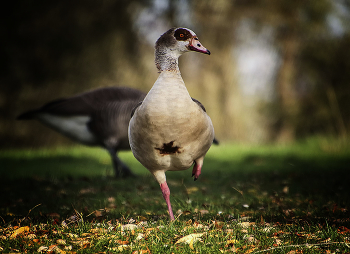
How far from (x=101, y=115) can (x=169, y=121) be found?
14.5 feet

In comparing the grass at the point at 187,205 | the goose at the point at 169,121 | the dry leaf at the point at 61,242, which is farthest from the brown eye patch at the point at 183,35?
the dry leaf at the point at 61,242

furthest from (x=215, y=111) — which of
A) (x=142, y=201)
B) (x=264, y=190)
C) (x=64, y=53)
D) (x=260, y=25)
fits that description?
(x=142, y=201)

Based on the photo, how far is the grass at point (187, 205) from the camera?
3.16m

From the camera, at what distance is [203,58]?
54.1 feet

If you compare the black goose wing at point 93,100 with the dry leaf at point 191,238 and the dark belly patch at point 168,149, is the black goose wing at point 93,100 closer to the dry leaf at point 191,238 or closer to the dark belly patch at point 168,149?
the dark belly patch at point 168,149

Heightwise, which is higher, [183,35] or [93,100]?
[183,35]

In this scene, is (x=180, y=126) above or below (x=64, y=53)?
below

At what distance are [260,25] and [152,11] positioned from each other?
188 inches

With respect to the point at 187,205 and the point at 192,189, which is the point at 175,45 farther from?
Result: the point at 192,189

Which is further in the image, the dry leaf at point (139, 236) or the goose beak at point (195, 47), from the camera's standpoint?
the goose beak at point (195, 47)

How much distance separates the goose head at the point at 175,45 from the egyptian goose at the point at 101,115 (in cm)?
355

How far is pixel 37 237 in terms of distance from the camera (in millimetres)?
3324

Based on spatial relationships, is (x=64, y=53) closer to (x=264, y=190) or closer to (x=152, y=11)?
(x=152, y=11)

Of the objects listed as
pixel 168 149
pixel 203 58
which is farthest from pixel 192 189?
pixel 203 58
